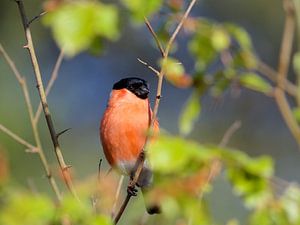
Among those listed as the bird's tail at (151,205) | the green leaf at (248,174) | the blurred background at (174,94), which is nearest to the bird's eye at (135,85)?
the bird's tail at (151,205)

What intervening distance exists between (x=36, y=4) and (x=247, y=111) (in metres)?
2.90

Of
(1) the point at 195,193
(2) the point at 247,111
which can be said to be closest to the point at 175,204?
(1) the point at 195,193

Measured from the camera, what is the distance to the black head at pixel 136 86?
3607 mm

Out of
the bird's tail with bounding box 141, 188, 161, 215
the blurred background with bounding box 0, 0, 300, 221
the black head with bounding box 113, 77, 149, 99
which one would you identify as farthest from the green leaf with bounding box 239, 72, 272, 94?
the blurred background with bounding box 0, 0, 300, 221

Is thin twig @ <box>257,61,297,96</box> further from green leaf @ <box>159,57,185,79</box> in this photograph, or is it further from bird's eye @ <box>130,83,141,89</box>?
bird's eye @ <box>130,83,141,89</box>

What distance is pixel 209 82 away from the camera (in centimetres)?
167

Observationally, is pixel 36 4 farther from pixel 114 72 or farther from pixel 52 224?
pixel 52 224

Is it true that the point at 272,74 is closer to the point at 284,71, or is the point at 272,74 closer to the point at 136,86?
the point at 284,71

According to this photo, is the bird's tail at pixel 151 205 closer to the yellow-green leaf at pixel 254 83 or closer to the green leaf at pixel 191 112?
the green leaf at pixel 191 112

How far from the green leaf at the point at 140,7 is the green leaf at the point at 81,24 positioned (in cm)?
3

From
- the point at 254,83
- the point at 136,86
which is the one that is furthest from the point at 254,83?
the point at 136,86

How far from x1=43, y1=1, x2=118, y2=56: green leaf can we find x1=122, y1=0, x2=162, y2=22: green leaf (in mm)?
28

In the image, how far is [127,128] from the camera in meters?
3.48

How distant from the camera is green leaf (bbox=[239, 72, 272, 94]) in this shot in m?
1.59
